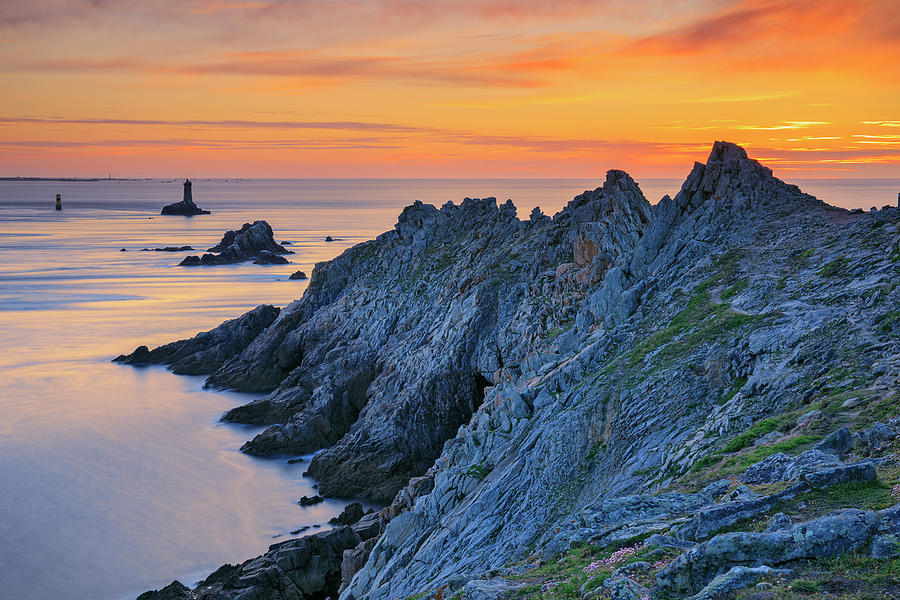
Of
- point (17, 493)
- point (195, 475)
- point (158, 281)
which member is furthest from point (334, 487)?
point (158, 281)

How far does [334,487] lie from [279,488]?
3.71m

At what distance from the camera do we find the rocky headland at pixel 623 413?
51.7ft

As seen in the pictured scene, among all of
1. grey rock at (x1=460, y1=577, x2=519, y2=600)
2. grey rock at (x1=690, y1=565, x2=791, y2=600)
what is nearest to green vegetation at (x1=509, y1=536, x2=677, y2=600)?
grey rock at (x1=460, y1=577, x2=519, y2=600)

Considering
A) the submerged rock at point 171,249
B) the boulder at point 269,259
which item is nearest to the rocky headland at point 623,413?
the boulder at point 269,259

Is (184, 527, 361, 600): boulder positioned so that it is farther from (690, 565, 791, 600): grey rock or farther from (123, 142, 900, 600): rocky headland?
(690, 565, 791, 600): grey rock

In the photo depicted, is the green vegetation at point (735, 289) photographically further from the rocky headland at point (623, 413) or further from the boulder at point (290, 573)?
the boulder at point (290, 573)

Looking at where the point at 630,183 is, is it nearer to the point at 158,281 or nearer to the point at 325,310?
the point at 325,310

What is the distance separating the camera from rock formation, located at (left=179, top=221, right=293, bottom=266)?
15225 cm

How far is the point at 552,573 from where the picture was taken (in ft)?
59.1

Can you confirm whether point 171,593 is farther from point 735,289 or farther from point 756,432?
point 735,289

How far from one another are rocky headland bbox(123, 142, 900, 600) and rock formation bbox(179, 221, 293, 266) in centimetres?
9194

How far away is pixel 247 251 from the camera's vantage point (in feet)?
519

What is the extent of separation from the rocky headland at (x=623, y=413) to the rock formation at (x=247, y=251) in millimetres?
91944

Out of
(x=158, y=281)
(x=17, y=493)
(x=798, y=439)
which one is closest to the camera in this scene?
(x=798, y=439)
